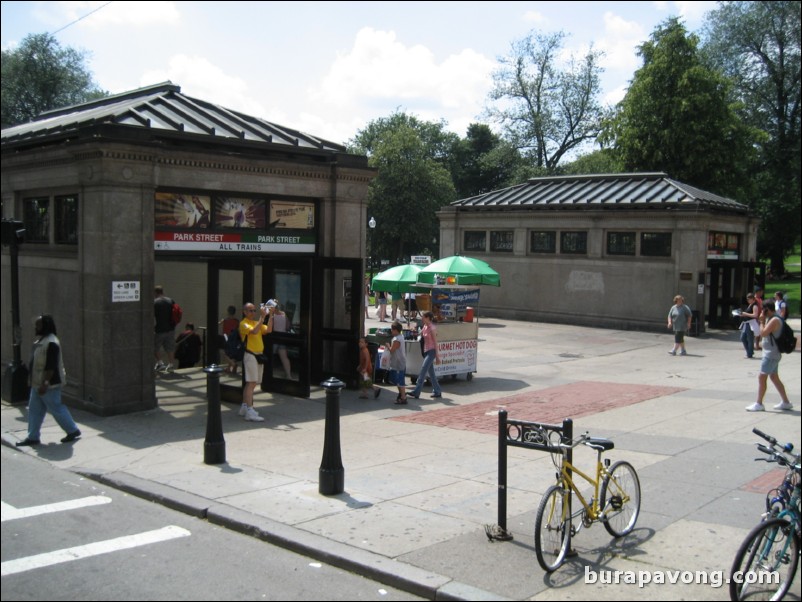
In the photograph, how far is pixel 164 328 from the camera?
51.6 feet

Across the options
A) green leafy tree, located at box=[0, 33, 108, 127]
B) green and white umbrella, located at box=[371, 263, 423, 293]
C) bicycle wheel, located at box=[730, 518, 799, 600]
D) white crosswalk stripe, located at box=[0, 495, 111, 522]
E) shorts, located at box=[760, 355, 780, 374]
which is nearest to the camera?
bicycle wheel, located at box=[730, 518, 799, 600]

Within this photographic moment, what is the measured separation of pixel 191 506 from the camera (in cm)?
764

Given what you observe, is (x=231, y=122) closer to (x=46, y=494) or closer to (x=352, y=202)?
(x=352, y=202)

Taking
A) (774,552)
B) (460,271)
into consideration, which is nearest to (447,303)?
(460,271)

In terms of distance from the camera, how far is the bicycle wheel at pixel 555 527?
5973 millimetres

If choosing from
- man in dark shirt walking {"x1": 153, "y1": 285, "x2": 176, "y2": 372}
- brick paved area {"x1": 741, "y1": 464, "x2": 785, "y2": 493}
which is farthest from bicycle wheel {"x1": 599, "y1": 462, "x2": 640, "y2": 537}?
man in dark shirt walking {"x1": 153, "y1": 285, "x2": 176, "y2": 372}

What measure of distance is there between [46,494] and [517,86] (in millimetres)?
46039

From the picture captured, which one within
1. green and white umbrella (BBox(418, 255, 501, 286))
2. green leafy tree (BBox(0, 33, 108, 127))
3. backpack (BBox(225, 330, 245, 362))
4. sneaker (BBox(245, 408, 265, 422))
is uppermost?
green leafy tree (BBox(0, 33, 108, 127))

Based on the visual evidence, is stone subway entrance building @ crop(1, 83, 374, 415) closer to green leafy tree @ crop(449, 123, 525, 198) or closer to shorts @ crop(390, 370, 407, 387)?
shorts @ crop(390, 370, 407, 387)

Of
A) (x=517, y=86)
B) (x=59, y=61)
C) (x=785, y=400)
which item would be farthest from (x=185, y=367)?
(x=517, y=86)

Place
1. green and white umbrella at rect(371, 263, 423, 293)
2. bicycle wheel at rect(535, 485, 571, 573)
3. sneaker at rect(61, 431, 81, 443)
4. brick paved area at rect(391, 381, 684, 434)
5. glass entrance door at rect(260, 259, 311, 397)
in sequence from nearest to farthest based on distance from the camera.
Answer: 1. bicycle wheel at rect(535, 485, 571, 573)
2. sneaker at rect(61, 431, 81, 443)
3. brick paved area at rect(391, 381, 684, 434)
4. glass entrance door at rect(260, 259, 311, 397)
5. green and white umbrella at rect(371, 263, 423, 293)

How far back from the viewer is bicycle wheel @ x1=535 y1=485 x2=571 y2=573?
5.97m

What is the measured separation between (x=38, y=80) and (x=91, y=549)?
4203 centimetres

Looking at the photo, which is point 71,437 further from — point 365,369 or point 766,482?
point 766,482
